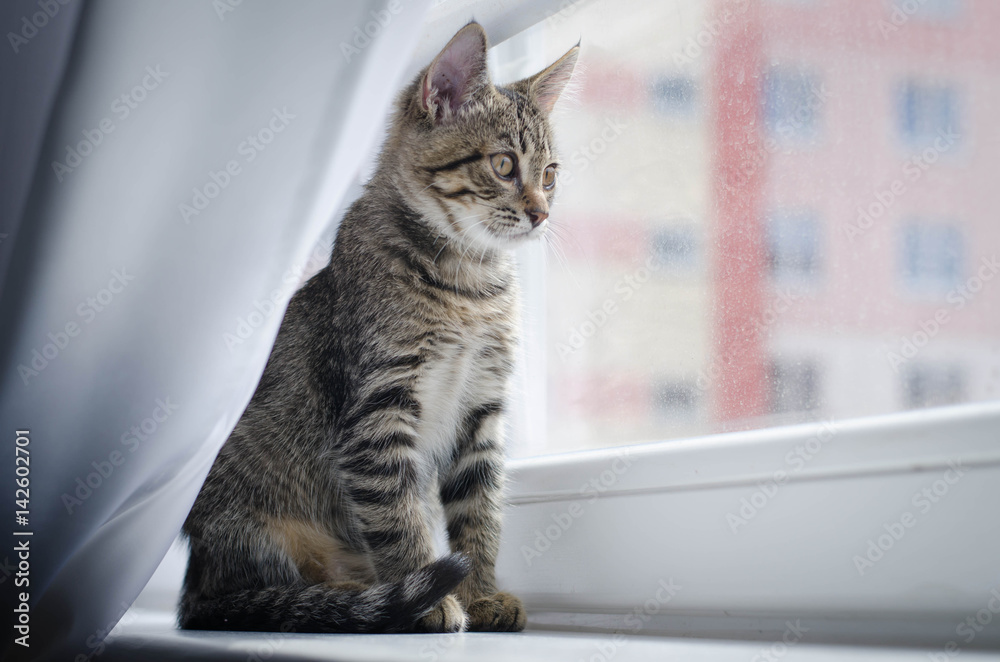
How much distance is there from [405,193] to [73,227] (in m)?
0.52

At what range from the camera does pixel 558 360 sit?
172 cm

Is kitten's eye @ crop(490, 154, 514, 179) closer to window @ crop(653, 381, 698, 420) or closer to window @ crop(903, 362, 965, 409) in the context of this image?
window @ crop(653, 381, 698, 420)

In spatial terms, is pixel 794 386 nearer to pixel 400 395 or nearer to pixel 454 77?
pixel 400 395

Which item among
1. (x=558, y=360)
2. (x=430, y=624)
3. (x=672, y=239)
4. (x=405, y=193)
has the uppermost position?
(x=405, y=193)

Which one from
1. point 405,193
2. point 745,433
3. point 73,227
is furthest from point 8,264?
point 745,433

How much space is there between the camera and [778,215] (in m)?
1.28

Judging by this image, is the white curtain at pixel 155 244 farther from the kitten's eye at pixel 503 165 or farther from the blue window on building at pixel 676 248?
the blue window on building at pixel 676 248

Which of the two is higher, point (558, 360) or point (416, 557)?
point (558, 360)

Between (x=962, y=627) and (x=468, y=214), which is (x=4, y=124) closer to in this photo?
(x=468, y=214)

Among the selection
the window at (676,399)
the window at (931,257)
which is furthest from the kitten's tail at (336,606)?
the window at (931,257)

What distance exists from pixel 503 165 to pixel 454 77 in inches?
6.6

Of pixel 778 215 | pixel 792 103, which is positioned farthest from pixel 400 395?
pixel 792 103

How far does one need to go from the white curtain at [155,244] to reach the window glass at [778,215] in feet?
1.80

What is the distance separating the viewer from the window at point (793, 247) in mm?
1240
